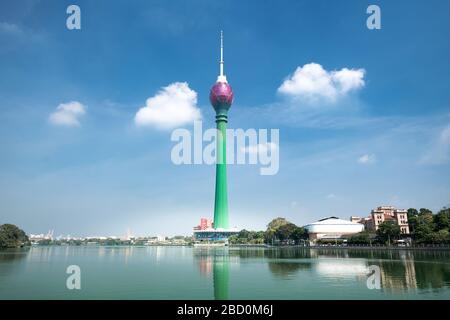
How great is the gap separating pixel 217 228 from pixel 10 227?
6486 cm

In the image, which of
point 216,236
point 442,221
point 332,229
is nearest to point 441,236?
point 442,221

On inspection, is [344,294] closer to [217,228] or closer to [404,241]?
[404,241]

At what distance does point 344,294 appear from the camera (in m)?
20.8

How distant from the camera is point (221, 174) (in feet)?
410

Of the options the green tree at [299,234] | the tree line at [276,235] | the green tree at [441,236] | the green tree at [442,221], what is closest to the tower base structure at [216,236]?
the tree line at [276,235]

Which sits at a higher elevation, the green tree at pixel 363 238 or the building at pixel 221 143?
the building at pixel 221 143

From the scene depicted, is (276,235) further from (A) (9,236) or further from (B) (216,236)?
(A) (9,236)

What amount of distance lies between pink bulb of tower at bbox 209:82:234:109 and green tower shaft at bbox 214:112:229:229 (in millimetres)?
3380

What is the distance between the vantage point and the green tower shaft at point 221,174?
125 m

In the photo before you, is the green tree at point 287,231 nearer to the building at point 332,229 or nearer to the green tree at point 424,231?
the building at point 332,229

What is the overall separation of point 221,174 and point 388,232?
6276 centimetres

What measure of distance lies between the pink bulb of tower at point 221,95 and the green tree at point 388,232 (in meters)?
68.4

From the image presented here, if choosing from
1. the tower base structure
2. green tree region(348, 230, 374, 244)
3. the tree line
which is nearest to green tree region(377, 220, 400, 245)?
green tree region(348, 230, 374, 244)
